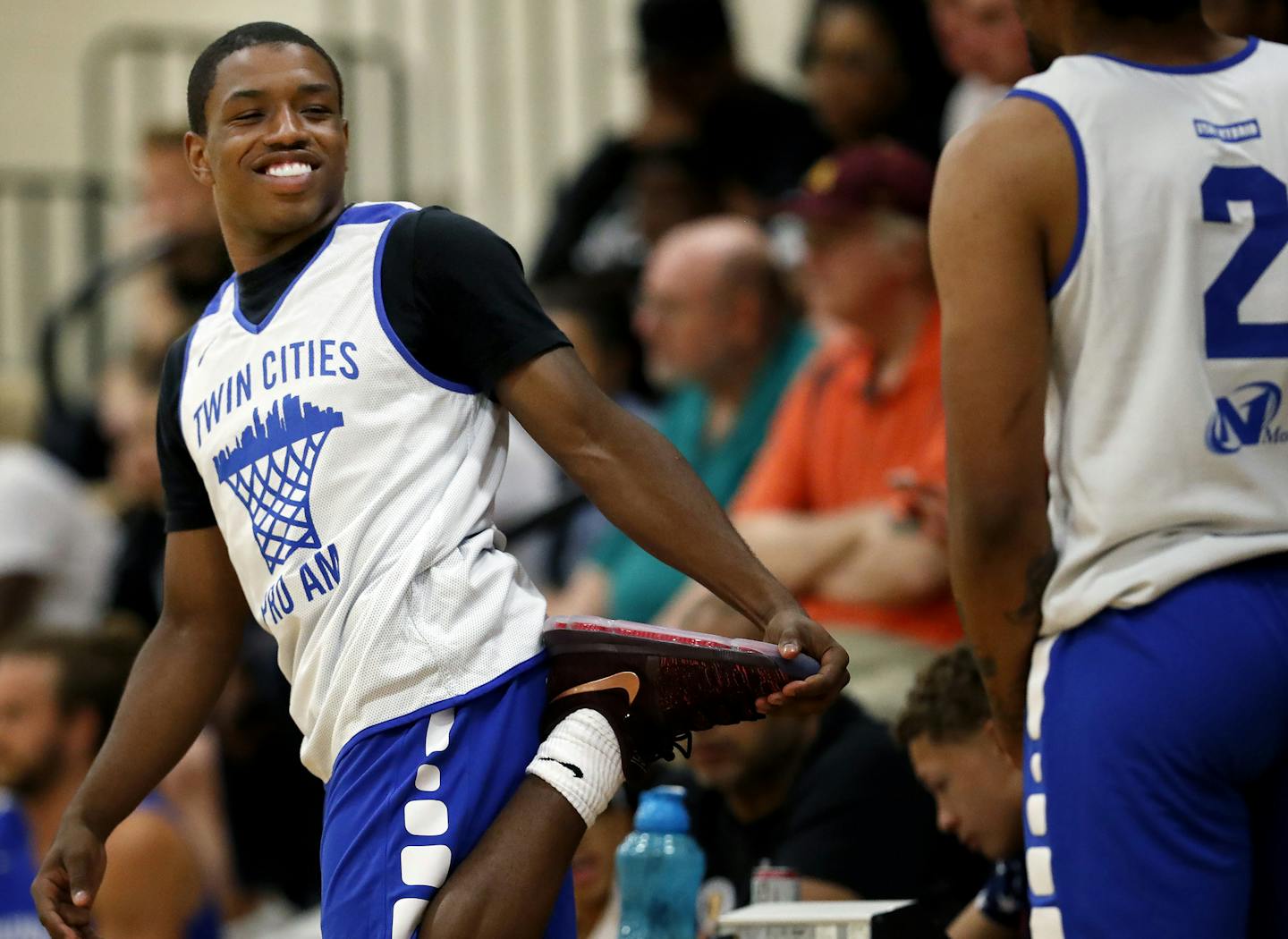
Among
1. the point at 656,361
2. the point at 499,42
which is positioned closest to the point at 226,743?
the point at 656,361

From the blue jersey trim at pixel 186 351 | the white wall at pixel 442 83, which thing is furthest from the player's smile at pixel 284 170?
the white wall at pixel 442 83

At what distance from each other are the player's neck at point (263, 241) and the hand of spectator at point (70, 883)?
88 centimetres

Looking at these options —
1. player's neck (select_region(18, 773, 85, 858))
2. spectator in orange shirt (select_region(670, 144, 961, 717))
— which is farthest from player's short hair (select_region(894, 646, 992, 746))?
player's neck (select_region(18, 773, 85, 858))

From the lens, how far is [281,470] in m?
2.67

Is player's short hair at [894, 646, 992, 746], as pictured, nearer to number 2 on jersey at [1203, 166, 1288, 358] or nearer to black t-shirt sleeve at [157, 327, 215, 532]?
number 2 on jersey at [1203, 166, 1288, 358]

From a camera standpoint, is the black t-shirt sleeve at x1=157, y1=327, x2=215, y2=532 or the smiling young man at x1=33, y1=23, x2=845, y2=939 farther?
the black t-shirt sleeve at x1=157, y1=327, x2=215, y2=532

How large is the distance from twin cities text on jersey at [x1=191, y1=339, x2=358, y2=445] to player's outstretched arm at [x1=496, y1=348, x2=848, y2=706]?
0.22 meters

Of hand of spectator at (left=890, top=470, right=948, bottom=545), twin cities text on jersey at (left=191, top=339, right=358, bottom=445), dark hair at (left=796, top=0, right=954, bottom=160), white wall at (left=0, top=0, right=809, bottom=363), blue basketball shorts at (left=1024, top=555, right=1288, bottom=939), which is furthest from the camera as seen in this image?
white wall at (left=0, top=0, right=809, bottom=363)

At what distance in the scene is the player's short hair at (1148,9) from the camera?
2695mm

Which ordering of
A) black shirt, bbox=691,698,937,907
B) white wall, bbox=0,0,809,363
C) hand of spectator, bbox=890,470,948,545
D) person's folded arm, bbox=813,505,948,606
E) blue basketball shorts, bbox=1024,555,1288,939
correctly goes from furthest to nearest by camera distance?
white wall, bbox=0,0,809,363
person's folded arm, bbox=813,505,948,606
hand of spectator, bbox=890,470,948,545
black shirt, bbox=691,698,937,907
blue basketball shorts, bbox=1024,555,1288,939

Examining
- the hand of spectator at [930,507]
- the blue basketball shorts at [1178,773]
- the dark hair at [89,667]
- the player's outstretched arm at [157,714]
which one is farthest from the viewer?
the dark hair at [89,667]

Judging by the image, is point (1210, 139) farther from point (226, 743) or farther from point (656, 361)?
point (226, 743)

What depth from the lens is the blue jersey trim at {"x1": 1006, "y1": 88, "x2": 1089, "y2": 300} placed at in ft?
8.43

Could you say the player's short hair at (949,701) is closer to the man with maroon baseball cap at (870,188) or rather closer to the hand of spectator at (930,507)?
the hand of spectator at (930,507)
